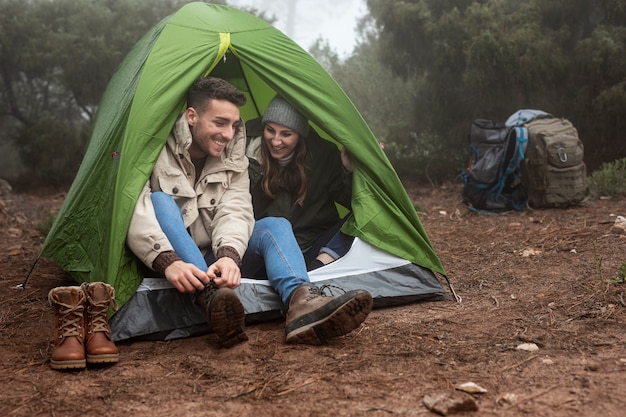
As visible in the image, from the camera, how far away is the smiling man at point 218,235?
→ 2.52 meters

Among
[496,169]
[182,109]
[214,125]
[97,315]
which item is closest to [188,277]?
[97,315]

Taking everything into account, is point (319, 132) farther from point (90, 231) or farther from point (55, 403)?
point (55, 403)

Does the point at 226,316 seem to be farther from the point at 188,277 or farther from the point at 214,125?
the point at 214,125

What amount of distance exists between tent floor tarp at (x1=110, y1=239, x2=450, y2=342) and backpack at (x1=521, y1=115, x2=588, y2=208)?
8.80ft

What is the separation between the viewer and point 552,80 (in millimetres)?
6988

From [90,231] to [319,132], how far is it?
1557mm

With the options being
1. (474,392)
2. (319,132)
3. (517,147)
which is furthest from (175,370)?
(517,147)

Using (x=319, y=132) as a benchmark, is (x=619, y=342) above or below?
below

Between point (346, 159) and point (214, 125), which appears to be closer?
point (214, 125)

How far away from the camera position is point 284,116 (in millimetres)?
3414

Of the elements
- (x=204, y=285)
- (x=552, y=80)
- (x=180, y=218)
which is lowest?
(x=204, y=285)

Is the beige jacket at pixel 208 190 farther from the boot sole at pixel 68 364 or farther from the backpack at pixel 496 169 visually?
the backpack at pixel 496 169

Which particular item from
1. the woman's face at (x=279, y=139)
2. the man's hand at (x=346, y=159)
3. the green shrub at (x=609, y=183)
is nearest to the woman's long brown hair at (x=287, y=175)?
the woman's face at (x=279, y=139)

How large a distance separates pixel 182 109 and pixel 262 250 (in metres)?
0.82
